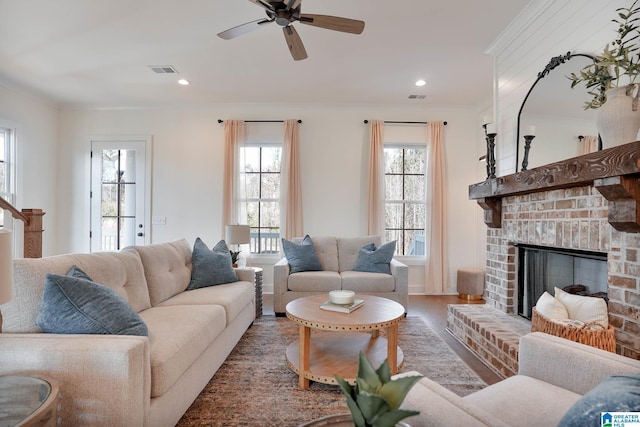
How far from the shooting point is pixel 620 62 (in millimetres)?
1821

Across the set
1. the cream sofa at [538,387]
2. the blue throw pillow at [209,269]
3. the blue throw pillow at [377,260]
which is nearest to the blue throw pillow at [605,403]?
the cream sofa at [538,387]

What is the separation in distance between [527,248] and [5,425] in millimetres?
3398

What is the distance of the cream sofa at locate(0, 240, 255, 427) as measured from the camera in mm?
1394

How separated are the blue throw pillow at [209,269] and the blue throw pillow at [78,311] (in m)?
1.51

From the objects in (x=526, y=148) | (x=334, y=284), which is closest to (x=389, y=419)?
(x=526, y=148)

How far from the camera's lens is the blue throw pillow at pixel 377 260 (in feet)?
13.6

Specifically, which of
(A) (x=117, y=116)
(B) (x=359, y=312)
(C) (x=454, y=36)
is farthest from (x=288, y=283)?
(A) (x=117, y=116)

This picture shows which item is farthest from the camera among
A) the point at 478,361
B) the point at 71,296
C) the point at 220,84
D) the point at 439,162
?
the point at 439,162

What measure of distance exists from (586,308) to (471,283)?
107 inches

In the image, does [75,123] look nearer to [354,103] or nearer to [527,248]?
[354,103]

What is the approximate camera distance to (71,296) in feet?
5.34

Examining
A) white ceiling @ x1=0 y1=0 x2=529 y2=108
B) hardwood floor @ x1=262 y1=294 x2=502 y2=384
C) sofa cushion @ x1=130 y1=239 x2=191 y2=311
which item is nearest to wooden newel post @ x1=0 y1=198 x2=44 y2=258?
white ceiling @ x1=0 y1=0 x2=529 y2=108

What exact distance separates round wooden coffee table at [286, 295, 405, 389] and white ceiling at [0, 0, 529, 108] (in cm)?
242

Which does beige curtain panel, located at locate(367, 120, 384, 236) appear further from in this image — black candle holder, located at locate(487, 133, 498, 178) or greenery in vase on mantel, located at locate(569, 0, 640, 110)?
greenery in vase on mantel, located at locate(569, 0, 640, 110)
